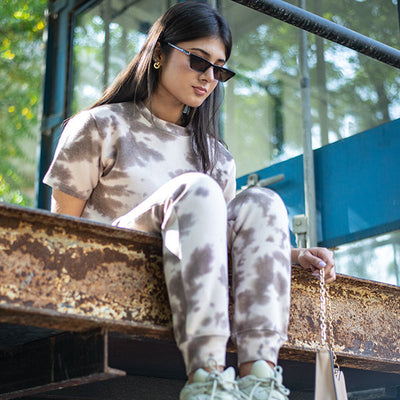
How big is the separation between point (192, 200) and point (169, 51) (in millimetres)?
790

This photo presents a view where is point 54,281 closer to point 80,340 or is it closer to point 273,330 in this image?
point 80,340

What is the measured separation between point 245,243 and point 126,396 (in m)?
1.02

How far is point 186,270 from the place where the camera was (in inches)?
68.1

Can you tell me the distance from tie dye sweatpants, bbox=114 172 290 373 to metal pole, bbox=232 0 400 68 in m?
0.50

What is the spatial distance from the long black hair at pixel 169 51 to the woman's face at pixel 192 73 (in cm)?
3

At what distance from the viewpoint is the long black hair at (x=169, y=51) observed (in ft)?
7.74

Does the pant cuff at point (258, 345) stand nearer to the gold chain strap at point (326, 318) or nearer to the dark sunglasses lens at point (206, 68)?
the gold chain strap at point (326, 318)

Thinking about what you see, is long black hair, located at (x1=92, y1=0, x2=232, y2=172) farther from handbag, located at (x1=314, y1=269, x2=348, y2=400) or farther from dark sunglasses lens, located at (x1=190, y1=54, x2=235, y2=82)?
handbag, located at (x1=314, y1=269, x2=348, y2=400)

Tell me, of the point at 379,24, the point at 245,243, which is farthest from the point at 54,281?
the point at 379,24

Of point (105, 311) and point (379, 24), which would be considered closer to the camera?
point (105, 311)

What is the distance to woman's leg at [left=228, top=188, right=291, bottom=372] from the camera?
1.78m

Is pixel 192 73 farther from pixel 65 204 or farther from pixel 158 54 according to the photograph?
pixel 65 204

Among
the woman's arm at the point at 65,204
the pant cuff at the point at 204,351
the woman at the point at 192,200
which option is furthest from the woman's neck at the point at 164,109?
the pant cuff at the point at 204,351

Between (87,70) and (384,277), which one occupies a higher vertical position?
(87,70)
